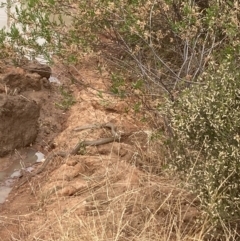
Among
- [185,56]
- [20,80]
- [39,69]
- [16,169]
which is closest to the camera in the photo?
[185,56]

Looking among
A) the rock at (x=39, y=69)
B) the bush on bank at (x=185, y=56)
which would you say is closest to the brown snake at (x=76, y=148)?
the bush on bank at (x=185, y=56)

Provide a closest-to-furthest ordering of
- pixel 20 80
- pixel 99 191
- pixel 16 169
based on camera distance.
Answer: pixel 99 191
pixel 16 169
pixel 20 80

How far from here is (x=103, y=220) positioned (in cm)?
420

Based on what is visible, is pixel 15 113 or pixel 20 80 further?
pixel 20 80

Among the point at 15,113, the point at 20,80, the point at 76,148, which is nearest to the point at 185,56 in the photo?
the point at 76,148

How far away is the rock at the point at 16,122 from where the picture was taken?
19.8 feet

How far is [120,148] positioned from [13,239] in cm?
157

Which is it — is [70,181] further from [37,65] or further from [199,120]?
[37,65]

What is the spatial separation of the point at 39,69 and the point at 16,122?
1378 millimetres

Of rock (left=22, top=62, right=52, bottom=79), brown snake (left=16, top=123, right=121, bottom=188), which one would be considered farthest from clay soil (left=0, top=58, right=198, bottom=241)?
rock (left=22, top=62, right=52, bottom=79)

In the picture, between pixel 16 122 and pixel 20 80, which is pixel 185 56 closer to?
pixel 16 122

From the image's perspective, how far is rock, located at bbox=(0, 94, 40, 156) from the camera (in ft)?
19.8

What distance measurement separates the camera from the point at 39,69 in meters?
7.36

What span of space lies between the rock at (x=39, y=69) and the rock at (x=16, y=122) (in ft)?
3.23
